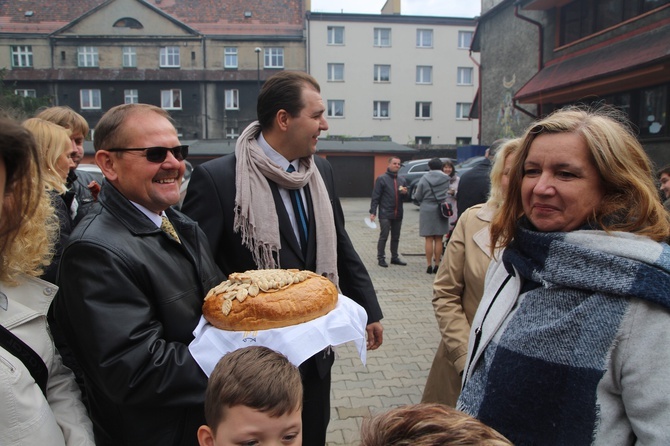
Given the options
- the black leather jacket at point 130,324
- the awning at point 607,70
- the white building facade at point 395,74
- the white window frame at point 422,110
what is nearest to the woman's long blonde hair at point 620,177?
the black leather jacket at point 130,324

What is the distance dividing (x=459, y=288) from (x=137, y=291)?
1820 mm

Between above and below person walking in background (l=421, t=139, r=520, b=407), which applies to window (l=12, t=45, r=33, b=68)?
above

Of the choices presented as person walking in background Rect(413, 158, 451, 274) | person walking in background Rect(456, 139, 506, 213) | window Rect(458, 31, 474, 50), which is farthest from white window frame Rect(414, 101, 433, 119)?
person walking in background Rect(456, 139, 506, 213)

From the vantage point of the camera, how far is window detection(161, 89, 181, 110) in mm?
40156

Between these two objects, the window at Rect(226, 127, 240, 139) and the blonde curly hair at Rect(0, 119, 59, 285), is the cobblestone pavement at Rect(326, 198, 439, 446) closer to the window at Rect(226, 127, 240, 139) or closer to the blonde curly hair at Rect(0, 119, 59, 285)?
the blonde curly hair at Rect(0, 119, 59, 285)

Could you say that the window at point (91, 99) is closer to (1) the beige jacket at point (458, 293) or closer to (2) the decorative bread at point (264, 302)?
(1) the beige jacket at point (458, 293)

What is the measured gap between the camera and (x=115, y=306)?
1561 millimetres

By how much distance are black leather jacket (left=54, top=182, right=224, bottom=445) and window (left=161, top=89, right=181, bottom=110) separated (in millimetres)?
41521

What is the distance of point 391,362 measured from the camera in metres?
5.15

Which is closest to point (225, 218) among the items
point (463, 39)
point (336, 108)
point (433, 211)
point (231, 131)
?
point (433, 211)

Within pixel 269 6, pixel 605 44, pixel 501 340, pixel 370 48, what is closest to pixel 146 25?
pixel 269 6

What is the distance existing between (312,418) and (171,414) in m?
0.94

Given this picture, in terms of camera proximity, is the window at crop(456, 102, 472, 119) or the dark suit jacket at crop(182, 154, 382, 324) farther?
the window at crop(456, 102, 472, 119)

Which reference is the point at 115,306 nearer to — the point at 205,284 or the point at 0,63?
the point at 205,284
